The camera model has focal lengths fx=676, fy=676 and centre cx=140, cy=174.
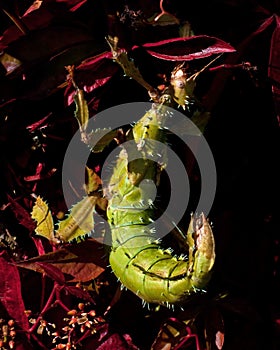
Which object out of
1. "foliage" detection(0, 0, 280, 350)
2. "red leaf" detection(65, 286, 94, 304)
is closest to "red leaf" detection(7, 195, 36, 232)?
"foliage" detection(0, 0, 280, 350)

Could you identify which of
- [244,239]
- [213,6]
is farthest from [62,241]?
[213,6]

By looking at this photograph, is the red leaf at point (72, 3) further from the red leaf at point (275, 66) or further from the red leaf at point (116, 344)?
the red leaf at point (116, 344)

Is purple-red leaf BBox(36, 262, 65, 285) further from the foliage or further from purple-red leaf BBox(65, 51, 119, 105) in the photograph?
purple-red leaf BBox(65, 51, 119, 105)

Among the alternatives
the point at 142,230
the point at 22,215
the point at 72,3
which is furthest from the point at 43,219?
the point at 72,3

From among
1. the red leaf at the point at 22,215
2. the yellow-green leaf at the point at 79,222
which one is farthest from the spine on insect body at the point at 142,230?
the red leaf at the point at 22,215

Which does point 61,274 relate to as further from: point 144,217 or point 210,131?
point 210,131

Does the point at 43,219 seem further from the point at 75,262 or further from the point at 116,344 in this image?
the point at 116,344
